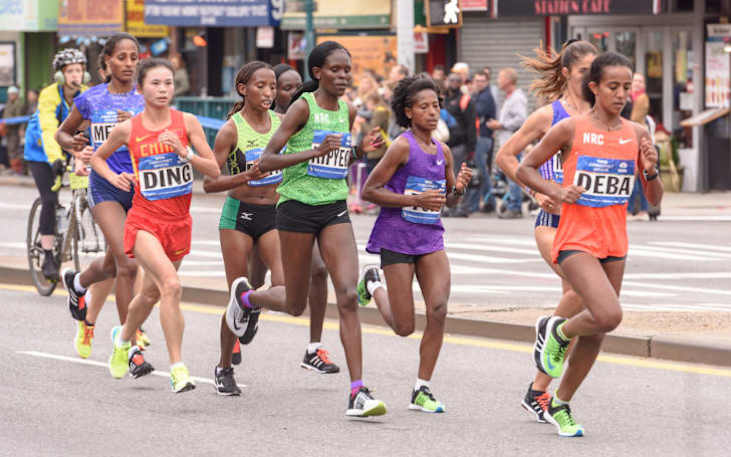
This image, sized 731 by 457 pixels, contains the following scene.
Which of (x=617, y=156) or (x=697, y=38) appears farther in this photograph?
(x=697, y=38)

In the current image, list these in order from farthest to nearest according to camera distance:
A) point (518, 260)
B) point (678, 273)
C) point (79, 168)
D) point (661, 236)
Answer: point (661, 236) < point (518, 260) < point (678, 273) < point (79, 168)

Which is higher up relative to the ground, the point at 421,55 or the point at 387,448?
the point at 421,55

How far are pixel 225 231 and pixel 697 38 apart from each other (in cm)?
1701

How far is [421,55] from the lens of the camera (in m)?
29.6

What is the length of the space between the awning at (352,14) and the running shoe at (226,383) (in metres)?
20.5

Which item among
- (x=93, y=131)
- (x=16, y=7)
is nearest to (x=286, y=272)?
(x=93, y=131)

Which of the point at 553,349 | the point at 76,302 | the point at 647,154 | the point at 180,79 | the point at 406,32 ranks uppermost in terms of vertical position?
the point at 406,32

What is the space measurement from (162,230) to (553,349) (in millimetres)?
Result: 2324

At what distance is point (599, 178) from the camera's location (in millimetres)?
7641

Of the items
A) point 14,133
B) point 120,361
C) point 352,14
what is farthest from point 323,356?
point 14,133

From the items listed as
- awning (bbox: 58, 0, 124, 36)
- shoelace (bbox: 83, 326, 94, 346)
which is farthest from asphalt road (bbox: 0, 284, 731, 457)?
awning (bbox: 58, 0, 124, 36)

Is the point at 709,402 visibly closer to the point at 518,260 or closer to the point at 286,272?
the point at 286,272

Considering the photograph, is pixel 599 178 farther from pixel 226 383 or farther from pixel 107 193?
pixel 107 193

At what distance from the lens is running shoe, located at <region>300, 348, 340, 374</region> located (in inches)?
370
